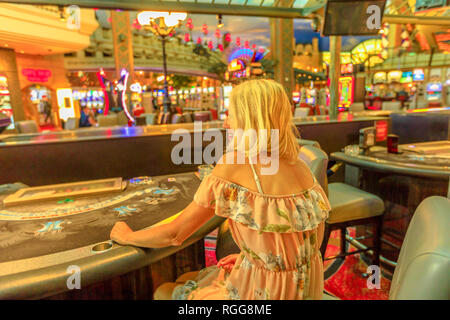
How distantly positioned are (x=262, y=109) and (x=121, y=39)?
33.5ft

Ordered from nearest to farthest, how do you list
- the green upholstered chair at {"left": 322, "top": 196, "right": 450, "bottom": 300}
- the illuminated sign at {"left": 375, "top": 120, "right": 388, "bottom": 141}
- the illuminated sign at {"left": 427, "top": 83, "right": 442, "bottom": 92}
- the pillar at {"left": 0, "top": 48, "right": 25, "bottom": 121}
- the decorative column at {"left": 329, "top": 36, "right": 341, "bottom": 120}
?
the green upholstered chair at {"left": 322, "top": 196, "right": 450, "bottom": 300}, the illuminated sign at {"left": 375, "top": 120, "right": 388, "bottom": 141}, the decorative column at {"left": 329, "top": 36, "right": 341, "bottom": 120}, the pillar at {"left": 0, "top": 48, "right": 25, "bottom": 121}, the illuminated sign at {"left": 427, "top": 83, "right": 442, "bottom": 92}

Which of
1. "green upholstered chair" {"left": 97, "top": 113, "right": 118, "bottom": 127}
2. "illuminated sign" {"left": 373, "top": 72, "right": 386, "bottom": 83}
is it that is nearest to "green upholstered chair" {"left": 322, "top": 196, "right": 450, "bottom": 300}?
"green upholstered chair" {"left": 97, "top": 113, "right": 118, "bottom": 127}

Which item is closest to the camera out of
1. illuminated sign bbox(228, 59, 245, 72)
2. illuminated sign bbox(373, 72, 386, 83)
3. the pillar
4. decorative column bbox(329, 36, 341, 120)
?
decorative column bbox(329, 36, 341, 120)

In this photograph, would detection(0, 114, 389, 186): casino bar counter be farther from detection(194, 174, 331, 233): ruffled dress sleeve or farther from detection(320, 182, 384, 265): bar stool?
detection(194, 174, 331, 233): ruffled dress sleeve

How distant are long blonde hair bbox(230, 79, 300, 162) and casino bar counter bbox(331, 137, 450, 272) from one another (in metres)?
1.40

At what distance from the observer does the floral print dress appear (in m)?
0.95

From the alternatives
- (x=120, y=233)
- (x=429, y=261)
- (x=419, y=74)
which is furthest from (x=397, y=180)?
(x=419, y=74)

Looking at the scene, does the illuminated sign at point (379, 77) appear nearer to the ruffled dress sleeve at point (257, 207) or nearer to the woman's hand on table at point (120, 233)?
the ruffled dress sleeve at point (257, 207)

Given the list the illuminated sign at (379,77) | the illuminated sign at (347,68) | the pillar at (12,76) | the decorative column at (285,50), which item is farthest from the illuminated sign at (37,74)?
the illuminated sign at (379,77)

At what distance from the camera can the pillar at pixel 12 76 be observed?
9.75m

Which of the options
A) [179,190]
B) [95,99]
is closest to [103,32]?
[95,99]

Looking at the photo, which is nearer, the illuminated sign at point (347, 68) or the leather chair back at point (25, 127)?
the leather chair back at point (25, 127)

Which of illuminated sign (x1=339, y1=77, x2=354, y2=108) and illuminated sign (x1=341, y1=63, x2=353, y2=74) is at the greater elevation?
illuminated sign (x1=341, y1=63, x2=353, y2=74)

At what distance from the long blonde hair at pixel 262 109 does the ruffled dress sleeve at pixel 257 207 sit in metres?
0.16
